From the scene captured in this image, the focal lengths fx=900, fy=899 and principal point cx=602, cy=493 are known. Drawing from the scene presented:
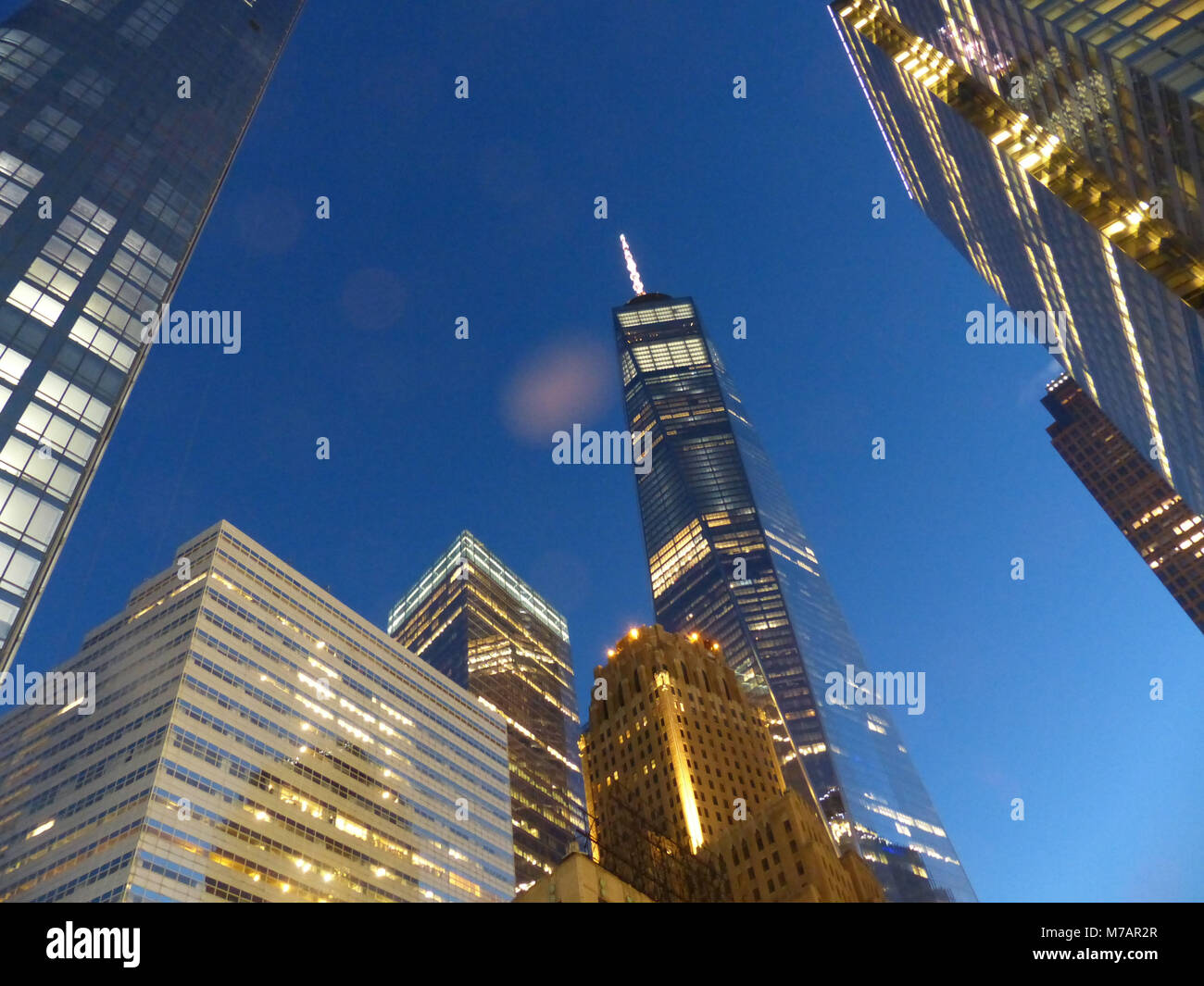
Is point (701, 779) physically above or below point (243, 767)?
below

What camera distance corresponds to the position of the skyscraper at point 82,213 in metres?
52.9

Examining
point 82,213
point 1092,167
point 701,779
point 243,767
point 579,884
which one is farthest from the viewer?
point 701,779

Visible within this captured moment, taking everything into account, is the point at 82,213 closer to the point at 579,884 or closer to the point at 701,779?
the point at 579,884

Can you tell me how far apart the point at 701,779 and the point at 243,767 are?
62.4 meters

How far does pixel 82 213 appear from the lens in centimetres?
7188

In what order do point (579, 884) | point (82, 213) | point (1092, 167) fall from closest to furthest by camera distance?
point (1092, 167) < point (82, 213) < point (579, 884)

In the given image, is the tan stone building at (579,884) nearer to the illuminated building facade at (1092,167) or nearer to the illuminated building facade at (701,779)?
the illuminated building facade at (701,779)

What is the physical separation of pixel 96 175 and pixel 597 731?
345 ft

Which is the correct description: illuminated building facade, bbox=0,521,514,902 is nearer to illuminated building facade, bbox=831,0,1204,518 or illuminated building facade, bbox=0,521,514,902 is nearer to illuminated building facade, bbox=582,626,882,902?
illuminated building facade, bbox=582,626,882,902

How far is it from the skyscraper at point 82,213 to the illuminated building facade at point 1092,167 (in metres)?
64.8

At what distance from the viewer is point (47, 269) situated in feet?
209

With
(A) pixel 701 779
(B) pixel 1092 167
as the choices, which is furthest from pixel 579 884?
(B) pixel 1092 167

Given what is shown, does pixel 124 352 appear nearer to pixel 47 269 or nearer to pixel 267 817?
pixel 47 269
